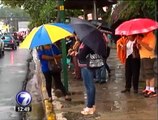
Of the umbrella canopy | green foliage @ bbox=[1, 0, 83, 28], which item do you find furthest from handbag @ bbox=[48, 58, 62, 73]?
green foliage @ bbox=[1, 0, 83, 28]

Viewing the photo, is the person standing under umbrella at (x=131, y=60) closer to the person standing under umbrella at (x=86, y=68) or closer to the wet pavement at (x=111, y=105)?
the wet pavement at (x=111, y=105)

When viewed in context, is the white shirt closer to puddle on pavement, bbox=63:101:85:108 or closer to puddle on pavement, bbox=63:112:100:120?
puddle on pavement, bbox=63:101:85:108

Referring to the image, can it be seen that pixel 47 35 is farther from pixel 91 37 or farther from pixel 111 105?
pixel 111 105

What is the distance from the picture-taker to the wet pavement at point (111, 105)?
817 cm

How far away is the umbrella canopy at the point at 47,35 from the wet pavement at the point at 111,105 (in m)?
1.47

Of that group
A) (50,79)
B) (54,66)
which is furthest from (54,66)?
(50,79)

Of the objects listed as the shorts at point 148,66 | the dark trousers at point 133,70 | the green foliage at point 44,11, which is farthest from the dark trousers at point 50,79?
the green foliage at point 44,11

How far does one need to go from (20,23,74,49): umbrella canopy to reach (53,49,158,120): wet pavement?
57.9 inches

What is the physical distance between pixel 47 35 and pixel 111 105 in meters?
1.98

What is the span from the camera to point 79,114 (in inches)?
336

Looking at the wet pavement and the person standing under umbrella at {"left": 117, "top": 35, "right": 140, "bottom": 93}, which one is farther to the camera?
the person standing under umbrella at {"left": 117, "top": 35, "right": 140, "bottom": 93}

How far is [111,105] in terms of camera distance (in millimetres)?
9281

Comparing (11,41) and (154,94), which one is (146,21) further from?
(11,41)

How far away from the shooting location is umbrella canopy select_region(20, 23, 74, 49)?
8.72 m
